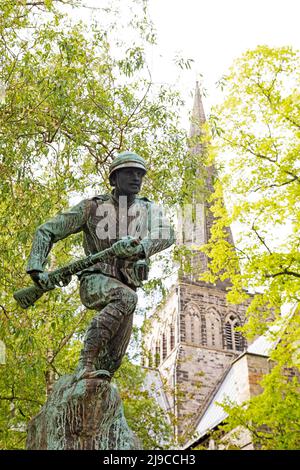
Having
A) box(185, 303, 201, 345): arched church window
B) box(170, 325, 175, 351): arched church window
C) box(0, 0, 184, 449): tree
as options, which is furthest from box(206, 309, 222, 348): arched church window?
box(0, 0, 184, 449): tree

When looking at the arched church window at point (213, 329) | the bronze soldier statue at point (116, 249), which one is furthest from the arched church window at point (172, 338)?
the bronze soldier statue at point (116, 249)

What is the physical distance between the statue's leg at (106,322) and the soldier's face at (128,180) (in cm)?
66

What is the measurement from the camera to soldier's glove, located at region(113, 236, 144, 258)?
3.42 m

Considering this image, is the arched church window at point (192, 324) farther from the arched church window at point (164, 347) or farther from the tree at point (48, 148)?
the tree at point (48, 148)

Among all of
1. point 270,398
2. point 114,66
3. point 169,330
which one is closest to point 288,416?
point 270,398

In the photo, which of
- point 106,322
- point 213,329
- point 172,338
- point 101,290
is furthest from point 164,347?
point 106,322

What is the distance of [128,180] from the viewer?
12.7ft

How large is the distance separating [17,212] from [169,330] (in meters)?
35.1

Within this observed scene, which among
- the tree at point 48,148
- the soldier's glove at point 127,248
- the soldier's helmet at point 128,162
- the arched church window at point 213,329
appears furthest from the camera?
the arched church window at point 213,329

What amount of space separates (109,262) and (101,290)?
21cm

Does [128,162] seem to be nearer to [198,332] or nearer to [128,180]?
[128,180]

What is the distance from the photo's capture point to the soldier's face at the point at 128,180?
3855 millimetres

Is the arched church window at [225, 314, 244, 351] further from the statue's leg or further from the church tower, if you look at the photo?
the statue's leg

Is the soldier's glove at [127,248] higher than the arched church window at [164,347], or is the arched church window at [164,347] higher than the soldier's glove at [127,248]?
the arched church window at [164,347]
